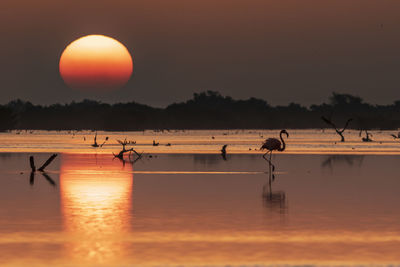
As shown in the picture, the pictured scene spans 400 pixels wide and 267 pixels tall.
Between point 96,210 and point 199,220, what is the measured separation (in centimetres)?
276

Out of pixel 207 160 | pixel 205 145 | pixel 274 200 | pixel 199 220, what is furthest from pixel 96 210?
pixel 205 145

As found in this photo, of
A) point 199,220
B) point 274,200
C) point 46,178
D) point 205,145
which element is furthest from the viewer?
point 205,145

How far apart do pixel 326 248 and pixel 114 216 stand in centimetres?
537

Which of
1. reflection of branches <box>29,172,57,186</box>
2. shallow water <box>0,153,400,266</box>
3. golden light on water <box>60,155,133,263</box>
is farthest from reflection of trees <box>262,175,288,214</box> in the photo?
reflection of branches <box>29,172,57,186</box>

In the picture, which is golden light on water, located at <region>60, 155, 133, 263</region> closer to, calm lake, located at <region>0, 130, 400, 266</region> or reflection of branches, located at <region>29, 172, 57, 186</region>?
calm lake, located at <region>0, 130, 400, 266</region>

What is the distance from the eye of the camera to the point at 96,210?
16859 mm

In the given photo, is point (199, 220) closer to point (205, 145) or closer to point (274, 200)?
point (274, 200)

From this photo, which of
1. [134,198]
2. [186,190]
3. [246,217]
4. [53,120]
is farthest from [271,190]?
[53,120]

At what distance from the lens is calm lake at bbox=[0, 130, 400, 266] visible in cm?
1138

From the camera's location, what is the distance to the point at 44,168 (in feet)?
106

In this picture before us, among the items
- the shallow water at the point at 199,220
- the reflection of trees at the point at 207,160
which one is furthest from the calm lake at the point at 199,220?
the reflection of trees at the point at 207,160

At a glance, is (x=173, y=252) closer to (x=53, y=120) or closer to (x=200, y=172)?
(x=200, y=172)

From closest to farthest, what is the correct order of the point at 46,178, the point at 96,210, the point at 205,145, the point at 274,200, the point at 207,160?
the point at 96,210 → the point at 274,200 → the point at 46,178 → the point at 207,160 → the point at 205,145

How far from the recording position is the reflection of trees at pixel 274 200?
17.4 meters
